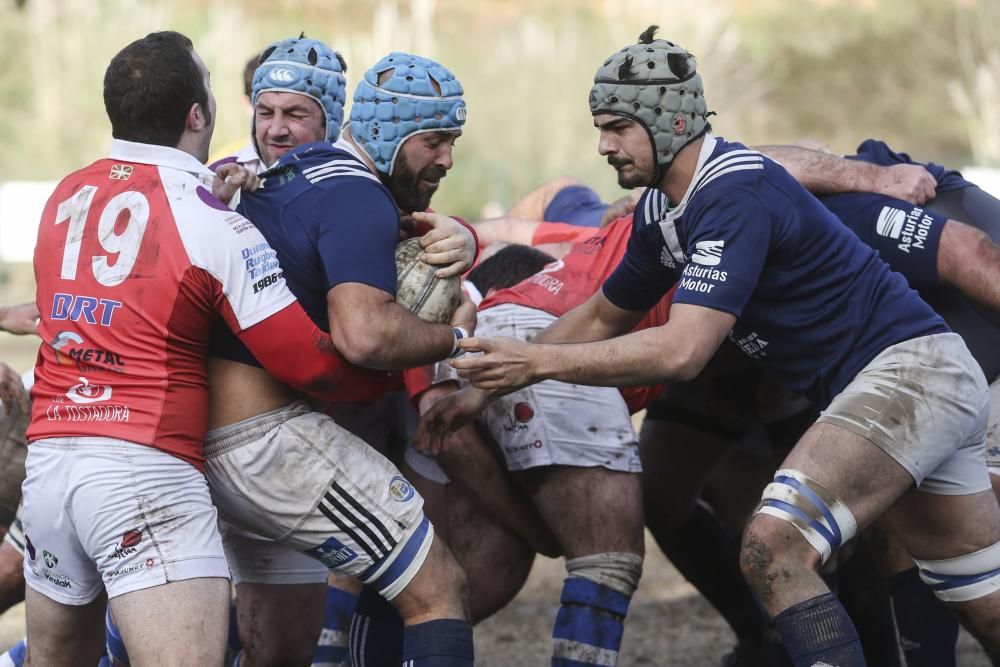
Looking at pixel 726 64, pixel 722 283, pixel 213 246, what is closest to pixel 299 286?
pixel 213 246

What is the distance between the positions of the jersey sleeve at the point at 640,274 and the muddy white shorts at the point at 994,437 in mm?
1311

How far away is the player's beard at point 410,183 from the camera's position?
13.5 ft

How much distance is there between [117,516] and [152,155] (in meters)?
1.01

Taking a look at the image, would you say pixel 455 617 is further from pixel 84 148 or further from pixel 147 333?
pixel 84 148

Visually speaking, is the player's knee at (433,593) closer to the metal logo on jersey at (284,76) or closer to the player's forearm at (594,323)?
the player's forearm at (594,323)

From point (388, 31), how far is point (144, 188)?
13.4 meters

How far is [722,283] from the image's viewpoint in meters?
3.82

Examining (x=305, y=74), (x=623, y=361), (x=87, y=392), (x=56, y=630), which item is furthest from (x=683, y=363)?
(x=305, y=74)

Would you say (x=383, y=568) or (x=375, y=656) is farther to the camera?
(x=375, y=656)

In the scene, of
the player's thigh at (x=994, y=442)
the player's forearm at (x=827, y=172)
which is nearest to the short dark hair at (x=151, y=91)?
the player's forearm at (x=827, y=172)

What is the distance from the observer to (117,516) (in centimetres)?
349

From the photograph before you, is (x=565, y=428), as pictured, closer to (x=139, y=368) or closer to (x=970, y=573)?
(x=970, y=573)

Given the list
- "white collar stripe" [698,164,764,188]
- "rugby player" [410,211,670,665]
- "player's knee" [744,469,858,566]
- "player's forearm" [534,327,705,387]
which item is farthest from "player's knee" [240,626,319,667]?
A: "white collar stripe" [698,164,764,188]

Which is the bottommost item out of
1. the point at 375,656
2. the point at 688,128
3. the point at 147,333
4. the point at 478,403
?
the point at 375,656
